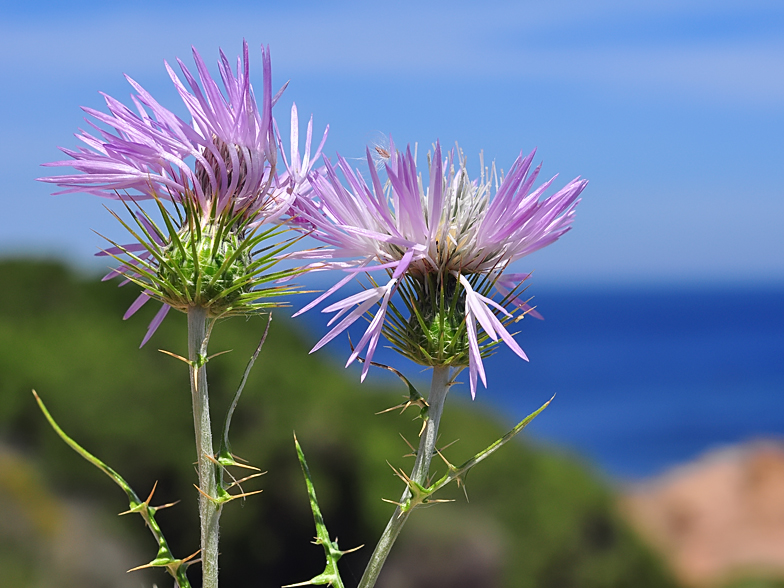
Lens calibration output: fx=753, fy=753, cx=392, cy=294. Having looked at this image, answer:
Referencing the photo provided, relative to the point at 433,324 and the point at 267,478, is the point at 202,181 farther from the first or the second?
the point at 267,478

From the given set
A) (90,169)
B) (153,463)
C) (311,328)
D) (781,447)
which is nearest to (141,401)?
(153,463)

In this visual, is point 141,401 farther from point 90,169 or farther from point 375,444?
point 90,169

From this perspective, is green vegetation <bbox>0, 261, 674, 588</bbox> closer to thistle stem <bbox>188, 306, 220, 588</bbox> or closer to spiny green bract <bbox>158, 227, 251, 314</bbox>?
thistle stem <bbox>188, 306, 220, 588</bbox>

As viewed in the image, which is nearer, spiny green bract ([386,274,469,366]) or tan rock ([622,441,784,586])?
spiny green bract ([386,274,469,366])

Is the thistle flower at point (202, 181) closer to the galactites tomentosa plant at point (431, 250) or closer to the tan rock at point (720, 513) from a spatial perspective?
the galactites tomentosa plant at point (431, 250)

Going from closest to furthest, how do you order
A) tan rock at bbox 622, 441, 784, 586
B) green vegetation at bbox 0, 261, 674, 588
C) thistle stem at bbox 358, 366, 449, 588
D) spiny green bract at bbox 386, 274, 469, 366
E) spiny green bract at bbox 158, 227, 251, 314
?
thistle stem at bbox 358, 366, 449, 588 → spiny green bract at bbox 158, 227, 251, 314 → spiny green bract at bbox 386, 274, 469, 366 → green vegetation at bbox 0, 261, 674, 588 → tan rock at bbox 622, 441, 784, 586

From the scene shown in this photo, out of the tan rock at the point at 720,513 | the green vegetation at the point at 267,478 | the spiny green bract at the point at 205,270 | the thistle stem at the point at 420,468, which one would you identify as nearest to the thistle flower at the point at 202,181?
the spiny green bract at the point at 205,270

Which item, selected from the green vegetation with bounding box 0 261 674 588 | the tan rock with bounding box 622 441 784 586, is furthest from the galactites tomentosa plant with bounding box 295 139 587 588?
the tan rock with bounding box 622 441 784 586
